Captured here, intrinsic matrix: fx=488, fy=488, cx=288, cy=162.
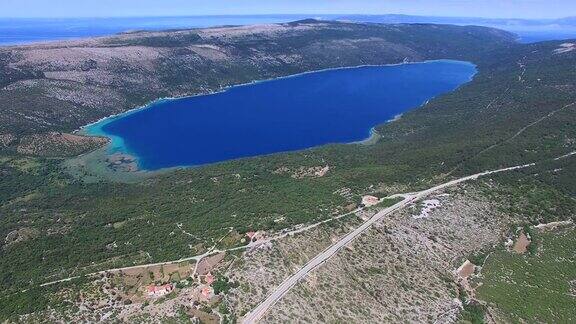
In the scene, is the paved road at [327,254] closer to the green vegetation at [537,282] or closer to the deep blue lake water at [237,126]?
the green vegetation at [537,282]

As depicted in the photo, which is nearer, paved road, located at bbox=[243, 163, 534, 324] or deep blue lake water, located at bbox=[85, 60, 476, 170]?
paved road, located at bbox=[243, 163, 534, 324]

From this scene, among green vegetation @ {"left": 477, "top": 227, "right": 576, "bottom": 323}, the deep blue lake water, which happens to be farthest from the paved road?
the deep blue lake water

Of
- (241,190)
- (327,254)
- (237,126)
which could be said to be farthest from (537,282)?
(237,126)

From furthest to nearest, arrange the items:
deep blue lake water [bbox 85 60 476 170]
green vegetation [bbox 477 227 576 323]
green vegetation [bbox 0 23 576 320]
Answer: deep blue lake water [bbox 85 60 476 170], green vegetation [bbox 0 23 576 320], green vegetation [bbox 477 227 576 323]

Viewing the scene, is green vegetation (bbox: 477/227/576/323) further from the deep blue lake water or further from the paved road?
the deep blue lake water

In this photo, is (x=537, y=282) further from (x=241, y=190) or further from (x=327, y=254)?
(x=241, y=190)

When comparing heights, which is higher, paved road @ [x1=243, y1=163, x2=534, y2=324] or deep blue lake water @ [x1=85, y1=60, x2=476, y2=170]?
paved road @ [x1=243, y1=163, x2=534, y2=324]
